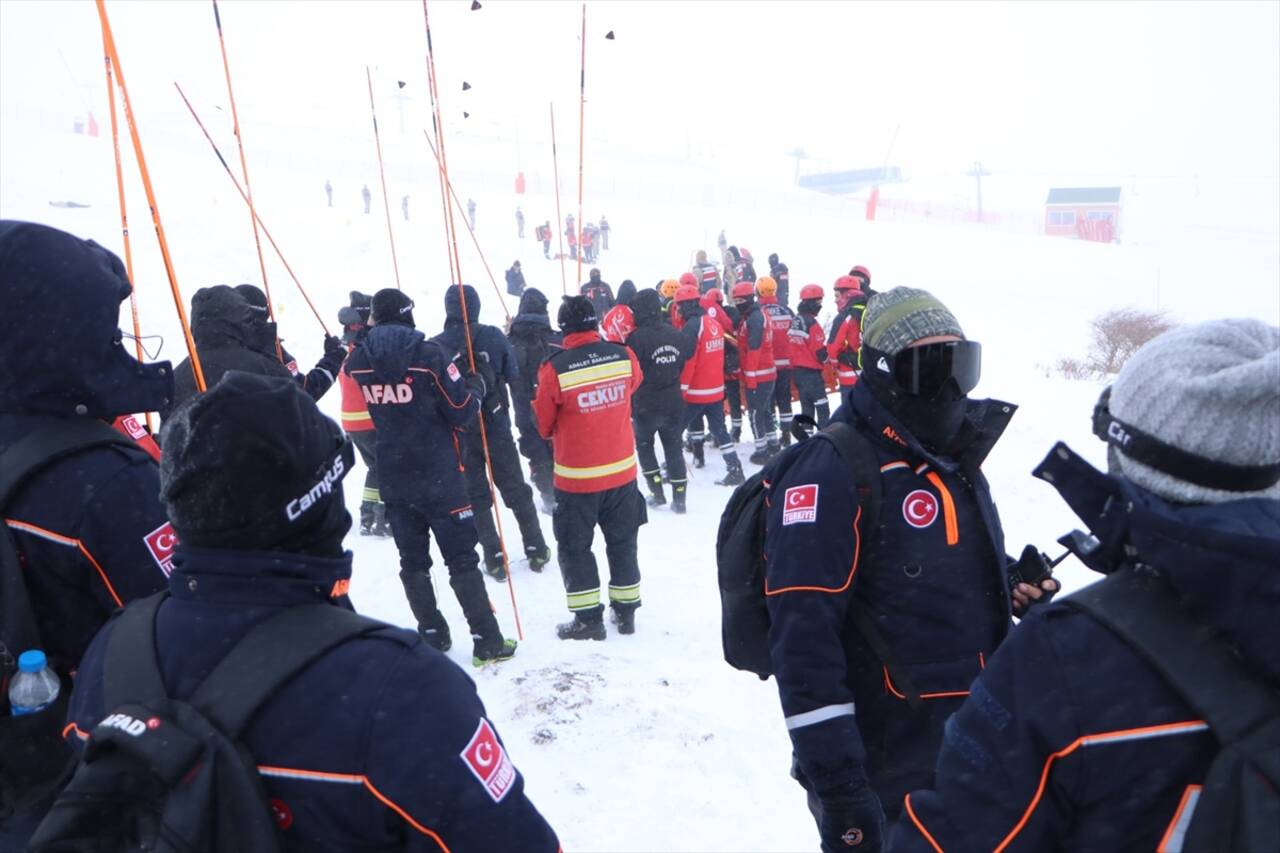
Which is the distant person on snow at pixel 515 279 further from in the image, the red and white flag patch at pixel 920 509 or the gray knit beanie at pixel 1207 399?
the gray knit beanie at pixel 1207 399

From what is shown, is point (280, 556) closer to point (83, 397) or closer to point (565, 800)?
point (83, 397)

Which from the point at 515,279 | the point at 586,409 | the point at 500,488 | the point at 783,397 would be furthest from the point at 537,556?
the point at 515,279

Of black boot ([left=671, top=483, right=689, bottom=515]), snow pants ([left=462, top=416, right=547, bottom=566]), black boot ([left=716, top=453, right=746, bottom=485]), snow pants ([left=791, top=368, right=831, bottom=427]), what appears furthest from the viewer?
snow pants ([left=791, top=368, right=831, bottom=427])

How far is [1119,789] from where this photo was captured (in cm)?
136

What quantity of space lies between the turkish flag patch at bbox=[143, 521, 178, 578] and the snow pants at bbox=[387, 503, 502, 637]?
10.7 ft

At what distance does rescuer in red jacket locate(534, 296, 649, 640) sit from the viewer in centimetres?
577

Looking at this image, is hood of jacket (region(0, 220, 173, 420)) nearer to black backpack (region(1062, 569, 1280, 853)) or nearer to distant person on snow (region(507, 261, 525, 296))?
black backpack (region(1062, 569, 1280, 853))

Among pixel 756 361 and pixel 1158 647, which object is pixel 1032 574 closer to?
pixel 1158 647

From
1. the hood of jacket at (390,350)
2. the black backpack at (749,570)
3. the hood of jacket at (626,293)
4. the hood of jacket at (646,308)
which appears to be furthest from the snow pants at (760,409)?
the black backpack at (749,570)

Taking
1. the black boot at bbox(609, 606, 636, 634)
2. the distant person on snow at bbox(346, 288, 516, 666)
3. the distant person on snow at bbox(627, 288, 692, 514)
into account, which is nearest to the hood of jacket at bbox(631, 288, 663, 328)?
the distant person on snow at bbox(627, 288, 692, 514)

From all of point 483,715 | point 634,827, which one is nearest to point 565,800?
point 634,827

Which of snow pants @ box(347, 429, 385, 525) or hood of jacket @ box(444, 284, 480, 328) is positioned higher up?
hood of jacket @ box(444, 284, 480, 328)

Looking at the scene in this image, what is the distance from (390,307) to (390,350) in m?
0.37

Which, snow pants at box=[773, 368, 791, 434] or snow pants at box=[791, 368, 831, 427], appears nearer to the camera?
snow pants at box=[791, 368, 831, 427]
